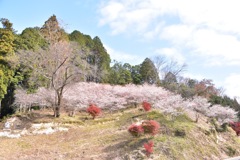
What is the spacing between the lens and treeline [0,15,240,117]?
822 inches

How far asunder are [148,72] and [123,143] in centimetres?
2444

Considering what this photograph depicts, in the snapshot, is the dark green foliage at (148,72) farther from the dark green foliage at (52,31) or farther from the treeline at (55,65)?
the dark green foliage at (52,31)

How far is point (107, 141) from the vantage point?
1441 cm

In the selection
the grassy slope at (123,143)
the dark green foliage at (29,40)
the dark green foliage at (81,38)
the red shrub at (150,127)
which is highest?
the dark green foliage at (81,38)

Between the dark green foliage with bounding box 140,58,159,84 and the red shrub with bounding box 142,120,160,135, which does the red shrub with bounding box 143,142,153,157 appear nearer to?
the red shrub with bounding box 142,120,160,135

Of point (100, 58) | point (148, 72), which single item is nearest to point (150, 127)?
point (100, 58)

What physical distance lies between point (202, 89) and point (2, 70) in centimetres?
2379

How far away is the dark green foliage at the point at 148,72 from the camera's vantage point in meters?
37.7

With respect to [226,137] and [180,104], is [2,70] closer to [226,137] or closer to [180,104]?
[180,104]

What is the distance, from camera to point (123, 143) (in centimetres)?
1370

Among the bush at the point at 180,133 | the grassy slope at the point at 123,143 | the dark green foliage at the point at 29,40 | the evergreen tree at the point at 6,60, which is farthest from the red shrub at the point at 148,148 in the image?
the dark green foliage at the point at 29,40

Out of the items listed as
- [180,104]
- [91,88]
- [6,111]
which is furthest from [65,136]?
[6,111]

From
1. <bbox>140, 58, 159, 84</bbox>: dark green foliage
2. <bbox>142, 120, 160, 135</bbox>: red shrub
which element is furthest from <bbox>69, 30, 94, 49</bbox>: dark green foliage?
<bbox>142, 120, 160, 135</bbox>: red shrub

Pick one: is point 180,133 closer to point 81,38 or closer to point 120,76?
point 120,76
